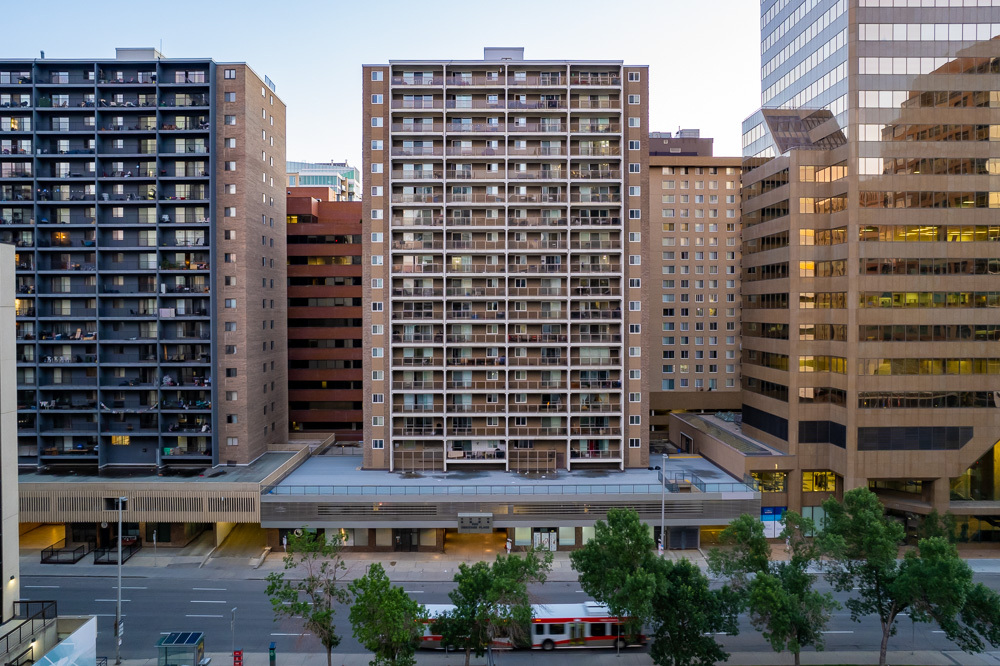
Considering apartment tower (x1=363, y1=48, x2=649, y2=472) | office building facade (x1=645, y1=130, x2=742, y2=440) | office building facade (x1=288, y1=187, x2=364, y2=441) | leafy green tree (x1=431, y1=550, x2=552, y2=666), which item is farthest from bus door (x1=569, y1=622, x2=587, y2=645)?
office building facade (x1=645, y1=130, x2=742, y2=440)

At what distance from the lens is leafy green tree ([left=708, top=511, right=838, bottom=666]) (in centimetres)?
2788

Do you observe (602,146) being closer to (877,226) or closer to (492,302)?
(492,302)

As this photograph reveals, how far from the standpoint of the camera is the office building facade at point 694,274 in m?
80.1

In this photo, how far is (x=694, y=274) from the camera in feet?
263

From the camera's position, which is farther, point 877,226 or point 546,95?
point 546,95

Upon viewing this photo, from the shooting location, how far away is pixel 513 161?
55.1m

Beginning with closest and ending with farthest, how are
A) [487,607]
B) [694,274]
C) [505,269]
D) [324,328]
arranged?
[487,607] → [505,269] → [324,328] → [694,274]

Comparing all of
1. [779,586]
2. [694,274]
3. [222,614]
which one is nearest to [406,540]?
[222,614]

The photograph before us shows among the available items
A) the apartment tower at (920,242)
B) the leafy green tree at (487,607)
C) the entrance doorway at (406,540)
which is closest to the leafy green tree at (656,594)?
the leafy green tree at (487,607)

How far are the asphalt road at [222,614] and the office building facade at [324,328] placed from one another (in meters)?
30.8

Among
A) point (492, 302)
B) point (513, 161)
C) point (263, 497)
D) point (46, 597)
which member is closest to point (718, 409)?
point (492, 302)

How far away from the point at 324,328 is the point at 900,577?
60595mm

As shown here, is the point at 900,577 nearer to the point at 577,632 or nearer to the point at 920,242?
the point at 577,632

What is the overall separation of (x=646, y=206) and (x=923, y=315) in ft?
76.8
